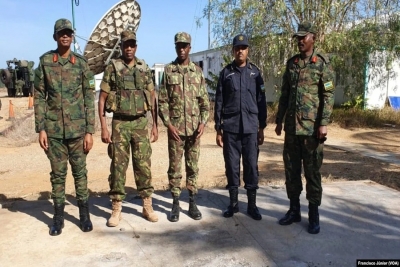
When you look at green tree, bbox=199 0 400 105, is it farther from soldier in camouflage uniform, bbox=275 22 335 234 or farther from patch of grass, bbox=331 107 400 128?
soldier in camouflage uniform, bbox=275 22 335 234

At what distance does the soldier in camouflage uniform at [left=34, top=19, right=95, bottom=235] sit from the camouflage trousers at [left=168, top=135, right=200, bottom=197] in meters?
0.81

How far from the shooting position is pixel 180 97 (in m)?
3.75

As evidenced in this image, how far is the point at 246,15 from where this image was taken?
13.0 meters

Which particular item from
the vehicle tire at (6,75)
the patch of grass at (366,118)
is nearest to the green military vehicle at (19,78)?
the vehicle tire at (6,75)

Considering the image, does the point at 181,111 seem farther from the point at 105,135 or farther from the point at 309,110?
the point at 309,110

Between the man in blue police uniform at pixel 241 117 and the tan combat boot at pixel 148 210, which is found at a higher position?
the man in blue police uniform at pixel 241 117

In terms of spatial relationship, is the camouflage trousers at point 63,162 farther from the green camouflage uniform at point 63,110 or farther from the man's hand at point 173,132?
the man's hand at point 173,132

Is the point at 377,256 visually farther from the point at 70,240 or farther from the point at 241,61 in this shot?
the point at 70,240

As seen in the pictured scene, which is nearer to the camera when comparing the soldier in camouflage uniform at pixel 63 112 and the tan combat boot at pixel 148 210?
the soldier in camouflage uniform at pixel 63 112

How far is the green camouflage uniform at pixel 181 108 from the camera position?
3.74 meters

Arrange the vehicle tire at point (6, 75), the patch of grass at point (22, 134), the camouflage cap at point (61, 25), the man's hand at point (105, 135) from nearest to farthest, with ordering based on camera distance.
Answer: the camouflage cap at point (61, 25)
the man's hand at point (105, 135)
the patch of grass at point (22, 134)
the vehicle tire at point (6, 75)

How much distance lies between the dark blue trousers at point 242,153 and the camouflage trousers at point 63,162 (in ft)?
4.59

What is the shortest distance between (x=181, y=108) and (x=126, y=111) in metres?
0.54

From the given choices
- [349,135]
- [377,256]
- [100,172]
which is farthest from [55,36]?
[349,135]
